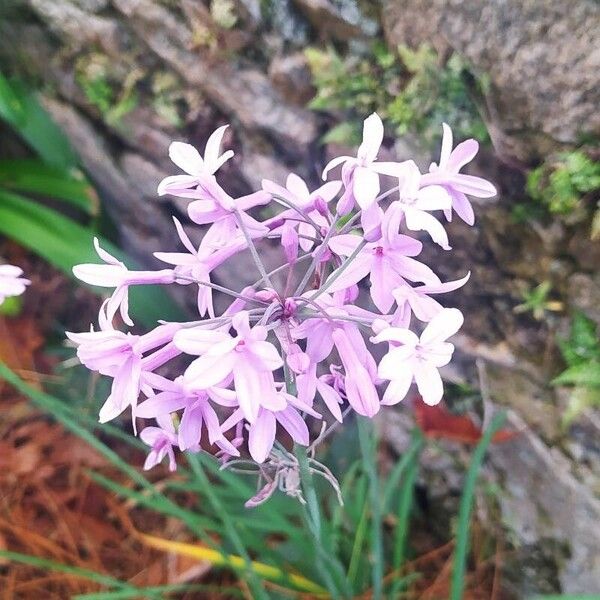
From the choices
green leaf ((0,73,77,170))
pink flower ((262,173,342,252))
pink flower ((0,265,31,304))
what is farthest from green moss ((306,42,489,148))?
green leaf ((0,73,77,170))

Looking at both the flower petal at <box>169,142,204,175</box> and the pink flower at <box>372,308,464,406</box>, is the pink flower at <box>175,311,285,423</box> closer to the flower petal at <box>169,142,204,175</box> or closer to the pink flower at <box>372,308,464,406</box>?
the pink flower at <box>372,308,464,406</box>

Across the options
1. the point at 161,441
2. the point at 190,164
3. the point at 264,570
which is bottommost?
the point at 264,570

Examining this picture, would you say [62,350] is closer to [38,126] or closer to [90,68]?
[38,126]

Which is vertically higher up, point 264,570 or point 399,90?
point 399,90

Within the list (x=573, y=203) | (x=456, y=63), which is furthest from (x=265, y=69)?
(x=573, y=203)

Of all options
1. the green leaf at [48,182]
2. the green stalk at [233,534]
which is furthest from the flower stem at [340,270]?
the green leaf at [48,182]

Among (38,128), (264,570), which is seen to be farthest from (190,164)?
(38,128)

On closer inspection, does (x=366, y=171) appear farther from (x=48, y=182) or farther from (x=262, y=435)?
(x=48, y=182)
